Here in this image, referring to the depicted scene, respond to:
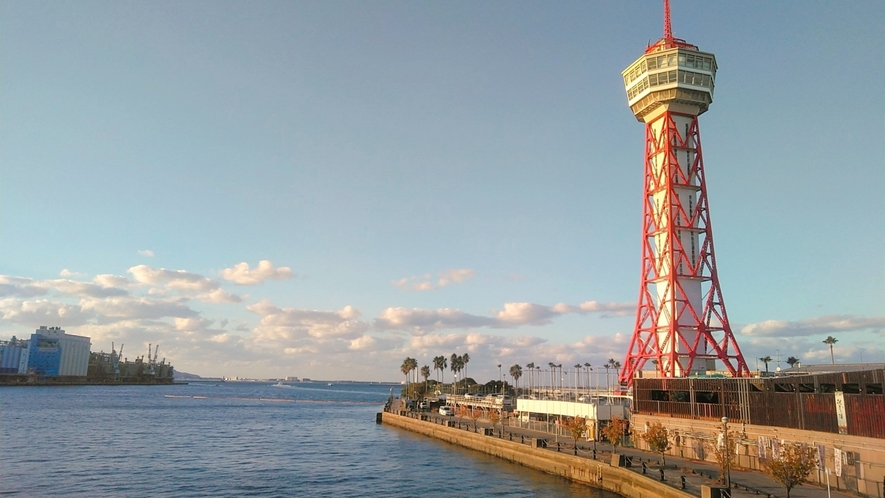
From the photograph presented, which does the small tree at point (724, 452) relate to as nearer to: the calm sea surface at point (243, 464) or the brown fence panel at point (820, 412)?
the brown fence panel at point (820, 412)

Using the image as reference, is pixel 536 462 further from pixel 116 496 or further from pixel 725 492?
pixel 116 496

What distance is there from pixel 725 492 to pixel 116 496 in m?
45.2

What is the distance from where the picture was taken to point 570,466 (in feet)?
171

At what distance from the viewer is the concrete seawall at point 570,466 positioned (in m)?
41.0

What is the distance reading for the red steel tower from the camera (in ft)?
278

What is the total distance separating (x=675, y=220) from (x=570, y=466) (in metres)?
47.5

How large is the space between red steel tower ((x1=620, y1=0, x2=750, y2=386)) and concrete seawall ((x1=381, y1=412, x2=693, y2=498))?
2642cm

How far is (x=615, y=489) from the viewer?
150 feet

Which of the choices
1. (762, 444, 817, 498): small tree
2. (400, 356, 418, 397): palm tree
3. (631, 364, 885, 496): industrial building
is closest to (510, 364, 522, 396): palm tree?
(400, 356, 418, 397): palm tree

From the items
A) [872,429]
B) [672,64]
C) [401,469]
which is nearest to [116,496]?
[401,469]

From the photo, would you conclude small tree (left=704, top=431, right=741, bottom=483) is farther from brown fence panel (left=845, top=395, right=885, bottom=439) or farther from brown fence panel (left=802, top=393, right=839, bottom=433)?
brown fence panel (left=845, top=395, right=885, bottom=439)

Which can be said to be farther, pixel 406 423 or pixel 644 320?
pixel 406 423

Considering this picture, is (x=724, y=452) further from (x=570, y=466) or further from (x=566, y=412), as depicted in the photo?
(x=566, y=412)

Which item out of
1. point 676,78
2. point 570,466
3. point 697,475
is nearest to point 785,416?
point 697,475
